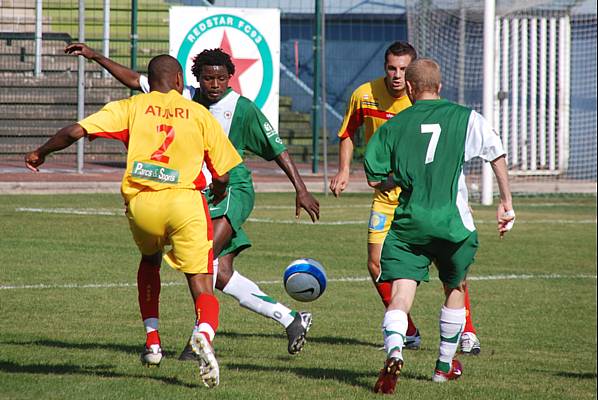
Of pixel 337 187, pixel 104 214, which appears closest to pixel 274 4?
pixel 104 214

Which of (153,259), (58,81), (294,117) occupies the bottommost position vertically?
(153,259)

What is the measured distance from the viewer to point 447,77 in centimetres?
2372

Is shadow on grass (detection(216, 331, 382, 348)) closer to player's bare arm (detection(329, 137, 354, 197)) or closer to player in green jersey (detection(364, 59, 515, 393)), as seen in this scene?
player's bare arm (detection(329, 137, 354, 197))

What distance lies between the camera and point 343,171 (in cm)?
795

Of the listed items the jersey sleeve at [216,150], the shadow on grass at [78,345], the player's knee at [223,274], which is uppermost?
the jersey sleeve at [216,150]

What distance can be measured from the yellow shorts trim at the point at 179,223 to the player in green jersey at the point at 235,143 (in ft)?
3.36

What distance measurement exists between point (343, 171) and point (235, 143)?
810mm

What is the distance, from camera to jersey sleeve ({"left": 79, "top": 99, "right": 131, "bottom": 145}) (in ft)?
20.5

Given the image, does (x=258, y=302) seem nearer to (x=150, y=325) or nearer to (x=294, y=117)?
(x=150, y=325)

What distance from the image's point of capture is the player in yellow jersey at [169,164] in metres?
6.28

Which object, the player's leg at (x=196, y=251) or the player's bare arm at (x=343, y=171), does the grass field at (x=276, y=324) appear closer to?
the player's leg at (x=196, y=251)

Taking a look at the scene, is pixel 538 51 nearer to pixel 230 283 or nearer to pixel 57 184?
pixel 57 184

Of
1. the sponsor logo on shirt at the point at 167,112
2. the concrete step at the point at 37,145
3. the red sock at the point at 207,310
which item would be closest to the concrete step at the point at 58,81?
the concrete step at the point at 37,145

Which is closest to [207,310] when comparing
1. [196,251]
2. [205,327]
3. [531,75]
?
[205,327]
